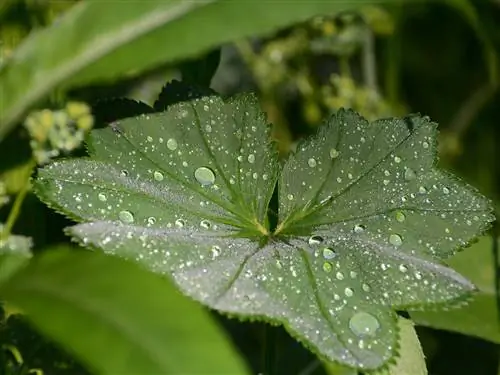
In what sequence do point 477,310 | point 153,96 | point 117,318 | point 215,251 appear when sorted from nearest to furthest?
point 117,318 < point 215,251 < point 477,310 < point 153,96

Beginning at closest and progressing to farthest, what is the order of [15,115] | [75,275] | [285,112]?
[75,275] → [15,115] → [285,112]

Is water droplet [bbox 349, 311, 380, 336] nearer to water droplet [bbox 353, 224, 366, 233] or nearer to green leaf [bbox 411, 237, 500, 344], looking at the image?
water droplet [bbox 353, 224, 366, 233]

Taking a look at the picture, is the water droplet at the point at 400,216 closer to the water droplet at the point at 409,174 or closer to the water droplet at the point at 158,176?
the water droplet at the point at 409,174

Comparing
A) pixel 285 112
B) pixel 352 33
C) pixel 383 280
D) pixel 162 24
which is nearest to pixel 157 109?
pixel 162 24

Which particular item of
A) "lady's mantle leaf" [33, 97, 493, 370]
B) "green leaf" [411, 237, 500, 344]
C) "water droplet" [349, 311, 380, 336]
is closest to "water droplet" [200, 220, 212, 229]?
"lady's mantle leaf" [33, 97, 493, 370]

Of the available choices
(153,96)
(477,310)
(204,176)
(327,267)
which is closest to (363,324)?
(327,267)

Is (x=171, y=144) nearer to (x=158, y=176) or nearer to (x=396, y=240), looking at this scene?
(x=158, y=176)

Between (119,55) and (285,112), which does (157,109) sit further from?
(285,112)
